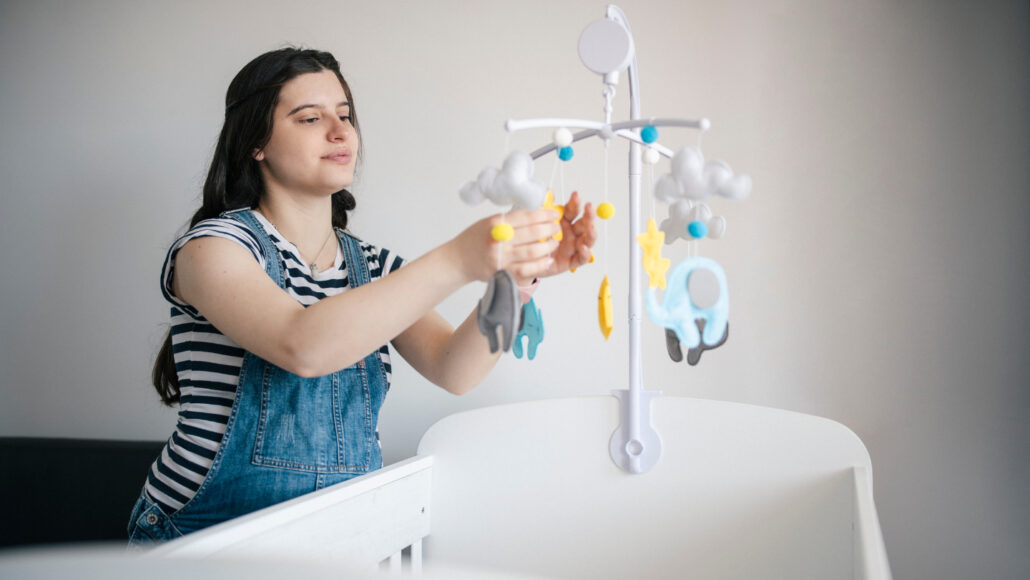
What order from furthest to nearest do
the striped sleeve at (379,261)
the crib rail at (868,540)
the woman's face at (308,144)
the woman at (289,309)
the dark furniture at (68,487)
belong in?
the dark furniture at (68,487) → the striped sleeve at (379,261) → the woman's face at (308,144) → the woman at (289,309) → the crib rail at (868,540)

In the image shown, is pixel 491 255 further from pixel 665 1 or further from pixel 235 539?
pixel 665 1

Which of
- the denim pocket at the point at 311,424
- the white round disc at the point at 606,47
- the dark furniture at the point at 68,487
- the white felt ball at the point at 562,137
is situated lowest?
the dark furniture at the point at 68,487

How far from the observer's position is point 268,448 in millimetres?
824

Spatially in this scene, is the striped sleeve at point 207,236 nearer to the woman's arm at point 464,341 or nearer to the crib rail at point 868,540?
the woman's arm at point 464,341

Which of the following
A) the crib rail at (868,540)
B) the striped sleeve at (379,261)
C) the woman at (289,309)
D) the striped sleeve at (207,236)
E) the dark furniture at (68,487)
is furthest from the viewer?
the dark furniture at (68,487)

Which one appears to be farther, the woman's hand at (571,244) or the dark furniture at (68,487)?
the dark furniture at (68,487)

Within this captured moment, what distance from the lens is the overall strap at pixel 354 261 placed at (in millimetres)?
962

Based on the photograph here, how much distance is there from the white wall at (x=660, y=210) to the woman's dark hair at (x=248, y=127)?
1.22 ft

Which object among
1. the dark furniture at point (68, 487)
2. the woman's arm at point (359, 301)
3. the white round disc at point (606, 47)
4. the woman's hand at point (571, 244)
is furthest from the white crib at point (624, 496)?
the dark furniture at point (68, 487)

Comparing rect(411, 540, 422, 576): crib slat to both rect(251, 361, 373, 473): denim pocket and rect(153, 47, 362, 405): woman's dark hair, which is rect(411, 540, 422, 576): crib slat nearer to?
rect(251, 361, 373, 473): denim pocket

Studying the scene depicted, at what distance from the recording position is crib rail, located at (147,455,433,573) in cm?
58

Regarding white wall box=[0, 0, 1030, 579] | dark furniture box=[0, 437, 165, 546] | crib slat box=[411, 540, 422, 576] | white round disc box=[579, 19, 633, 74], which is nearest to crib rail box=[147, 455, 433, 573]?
crib slat box=[411, 540, 422, 576]

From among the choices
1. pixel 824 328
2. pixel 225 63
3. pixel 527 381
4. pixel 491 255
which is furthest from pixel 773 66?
pixel 225 63

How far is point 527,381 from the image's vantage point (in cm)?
124
